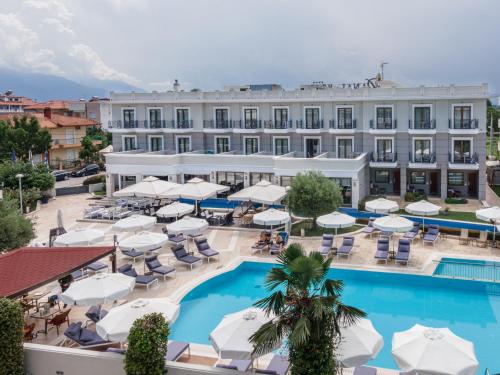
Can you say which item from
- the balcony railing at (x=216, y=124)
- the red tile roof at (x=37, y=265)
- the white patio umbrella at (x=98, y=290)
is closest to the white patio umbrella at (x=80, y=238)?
the red tile roof at (x=37, y=265)

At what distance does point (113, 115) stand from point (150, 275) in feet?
81.6

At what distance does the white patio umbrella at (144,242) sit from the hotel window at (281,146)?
59.3 ft

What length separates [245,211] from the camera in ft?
→ 96.5

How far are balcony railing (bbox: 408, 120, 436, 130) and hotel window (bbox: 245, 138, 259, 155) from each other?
11.2 metres

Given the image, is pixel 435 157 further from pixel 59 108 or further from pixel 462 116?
pixel 59 108

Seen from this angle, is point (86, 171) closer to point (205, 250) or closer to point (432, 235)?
point (205, 250)

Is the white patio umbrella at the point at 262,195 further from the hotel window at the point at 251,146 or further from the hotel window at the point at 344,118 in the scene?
the hotel window at the point at 251,146

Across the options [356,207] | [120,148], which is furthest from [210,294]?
[120,148]

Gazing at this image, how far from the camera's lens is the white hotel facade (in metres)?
32.0

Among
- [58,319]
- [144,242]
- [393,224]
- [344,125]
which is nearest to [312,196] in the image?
[393,224]

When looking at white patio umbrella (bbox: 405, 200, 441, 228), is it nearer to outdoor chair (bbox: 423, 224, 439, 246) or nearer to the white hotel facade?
outdoor chair (bbox: 423, 224, 439, 246)

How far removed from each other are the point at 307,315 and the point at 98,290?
7541 mm

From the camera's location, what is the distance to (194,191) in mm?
27359

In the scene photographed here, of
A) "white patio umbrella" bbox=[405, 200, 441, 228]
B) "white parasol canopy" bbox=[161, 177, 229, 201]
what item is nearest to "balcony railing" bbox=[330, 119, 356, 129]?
"white parasol canopy" bbox=[161, 177, 229, 201]
